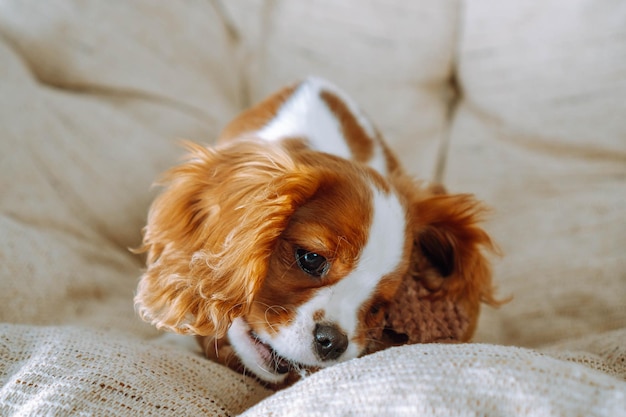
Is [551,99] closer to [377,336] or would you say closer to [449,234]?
[449,234]

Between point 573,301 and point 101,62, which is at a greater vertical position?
point 101,62

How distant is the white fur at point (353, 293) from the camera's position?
3.40ft

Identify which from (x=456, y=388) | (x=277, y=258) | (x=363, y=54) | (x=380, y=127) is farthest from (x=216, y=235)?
(x=363, y=54)

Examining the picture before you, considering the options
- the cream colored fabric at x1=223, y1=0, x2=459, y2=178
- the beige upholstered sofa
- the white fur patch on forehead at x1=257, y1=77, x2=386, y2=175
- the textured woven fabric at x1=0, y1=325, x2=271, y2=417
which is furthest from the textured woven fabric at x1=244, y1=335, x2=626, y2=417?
the cream colored fabric at x1=223, y1=0, x2=459, y2=178

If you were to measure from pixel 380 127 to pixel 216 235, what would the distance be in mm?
1216

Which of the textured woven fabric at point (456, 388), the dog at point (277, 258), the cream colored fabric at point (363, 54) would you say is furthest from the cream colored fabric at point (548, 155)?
the textured woven fabric at point (456, 388)

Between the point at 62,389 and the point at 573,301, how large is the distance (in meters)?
1.17

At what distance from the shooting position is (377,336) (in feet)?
3.81

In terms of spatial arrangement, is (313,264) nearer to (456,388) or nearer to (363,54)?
(456,388)

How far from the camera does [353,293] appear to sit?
1094 mm

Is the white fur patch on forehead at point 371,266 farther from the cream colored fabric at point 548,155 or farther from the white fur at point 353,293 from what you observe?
the cream colored fabric at point 548,155

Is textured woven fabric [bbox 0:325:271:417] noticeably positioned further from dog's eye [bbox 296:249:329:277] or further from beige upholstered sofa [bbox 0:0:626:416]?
dog's eye [bbox 296:249:329:277]

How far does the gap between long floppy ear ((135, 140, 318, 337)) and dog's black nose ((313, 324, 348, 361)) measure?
14 cm

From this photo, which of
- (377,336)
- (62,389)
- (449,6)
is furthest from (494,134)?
(62,389)
